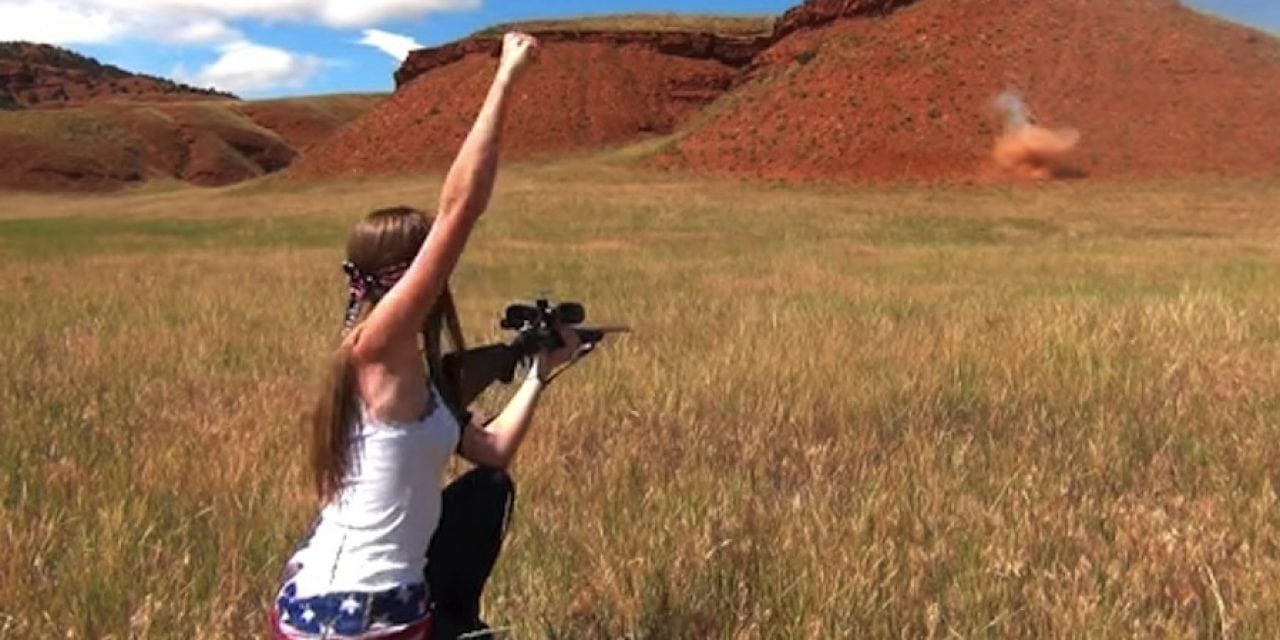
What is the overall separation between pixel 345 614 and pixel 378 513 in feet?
0.69

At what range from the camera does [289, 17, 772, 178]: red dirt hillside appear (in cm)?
7738

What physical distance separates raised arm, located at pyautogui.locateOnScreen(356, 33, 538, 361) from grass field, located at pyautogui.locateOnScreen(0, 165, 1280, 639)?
1.32 m

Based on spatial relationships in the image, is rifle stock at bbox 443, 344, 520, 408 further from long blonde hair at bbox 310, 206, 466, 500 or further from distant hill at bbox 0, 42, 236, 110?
distant hill at bbox 0, 42, 236, 110

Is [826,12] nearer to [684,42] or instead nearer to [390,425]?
[684,42]

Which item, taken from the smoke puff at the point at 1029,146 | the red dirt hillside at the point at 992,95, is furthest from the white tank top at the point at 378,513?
the red dirt hillside at the point at 992,95

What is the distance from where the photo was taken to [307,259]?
71.8ft

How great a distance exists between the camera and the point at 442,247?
2506 millimetres

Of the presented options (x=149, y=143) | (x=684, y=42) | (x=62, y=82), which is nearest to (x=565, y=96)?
(x=684, y=42)

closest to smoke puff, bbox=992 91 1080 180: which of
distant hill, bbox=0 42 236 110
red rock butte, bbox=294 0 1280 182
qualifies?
red rock butte, bbox=294 0 1280 182

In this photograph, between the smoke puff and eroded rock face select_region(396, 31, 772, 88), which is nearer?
the smoke puff

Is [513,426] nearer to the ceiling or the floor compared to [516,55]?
nearer to the floor

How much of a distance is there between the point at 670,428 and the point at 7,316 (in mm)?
7851

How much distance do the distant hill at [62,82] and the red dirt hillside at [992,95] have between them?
4765 inches

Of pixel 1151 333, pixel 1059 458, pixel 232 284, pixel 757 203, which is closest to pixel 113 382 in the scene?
pixel 1059 458
